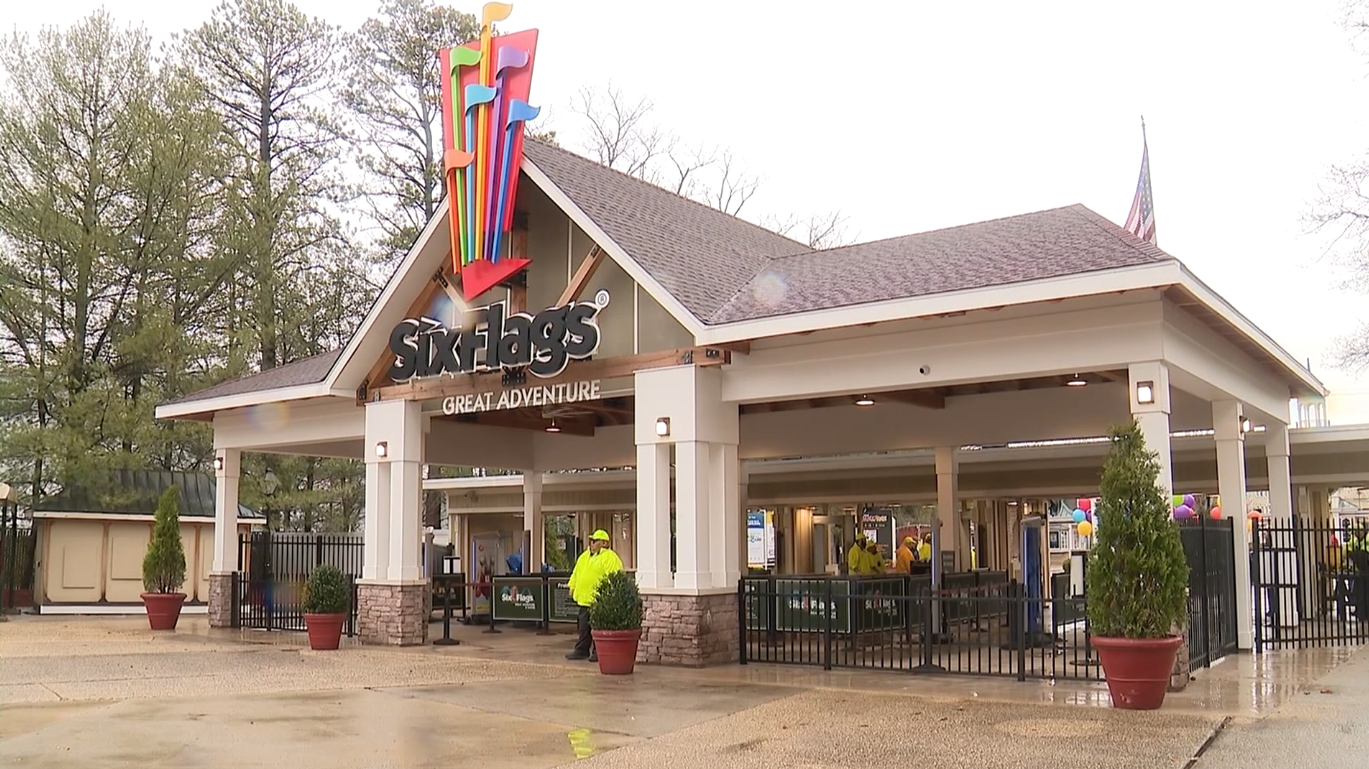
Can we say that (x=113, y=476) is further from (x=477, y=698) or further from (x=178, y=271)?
(x=477, y=698)

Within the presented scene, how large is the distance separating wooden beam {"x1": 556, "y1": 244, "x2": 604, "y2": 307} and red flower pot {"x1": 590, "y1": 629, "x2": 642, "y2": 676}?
459 centimetres

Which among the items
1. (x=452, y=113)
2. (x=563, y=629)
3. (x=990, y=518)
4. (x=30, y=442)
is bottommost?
(x=563, y=629)

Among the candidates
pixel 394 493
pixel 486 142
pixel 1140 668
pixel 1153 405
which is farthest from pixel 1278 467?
pixel 394 493

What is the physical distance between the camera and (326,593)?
1756cm

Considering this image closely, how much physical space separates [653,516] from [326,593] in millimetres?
5391

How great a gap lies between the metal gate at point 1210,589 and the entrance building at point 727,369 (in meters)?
0.54

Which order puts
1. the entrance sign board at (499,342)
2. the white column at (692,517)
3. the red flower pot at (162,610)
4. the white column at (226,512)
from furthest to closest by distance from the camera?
the white column at (226,512) < the red flower pot at (162,610) < the entrance sign board at (499,342) < the white column at (692,517)

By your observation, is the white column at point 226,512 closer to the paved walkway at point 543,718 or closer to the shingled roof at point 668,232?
the paved walkway at point 543,718

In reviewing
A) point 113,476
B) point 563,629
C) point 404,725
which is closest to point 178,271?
point 113,476

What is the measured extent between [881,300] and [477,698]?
19.5 ft

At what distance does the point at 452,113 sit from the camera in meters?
16.9

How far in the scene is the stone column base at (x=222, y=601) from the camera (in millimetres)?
21812

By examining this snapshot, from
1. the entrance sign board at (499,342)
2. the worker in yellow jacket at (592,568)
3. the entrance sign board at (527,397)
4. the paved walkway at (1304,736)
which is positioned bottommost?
the paved walkway at (1304,736)

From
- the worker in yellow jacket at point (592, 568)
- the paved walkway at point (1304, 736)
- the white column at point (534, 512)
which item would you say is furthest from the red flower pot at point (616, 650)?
the white column at point (534, 512)
